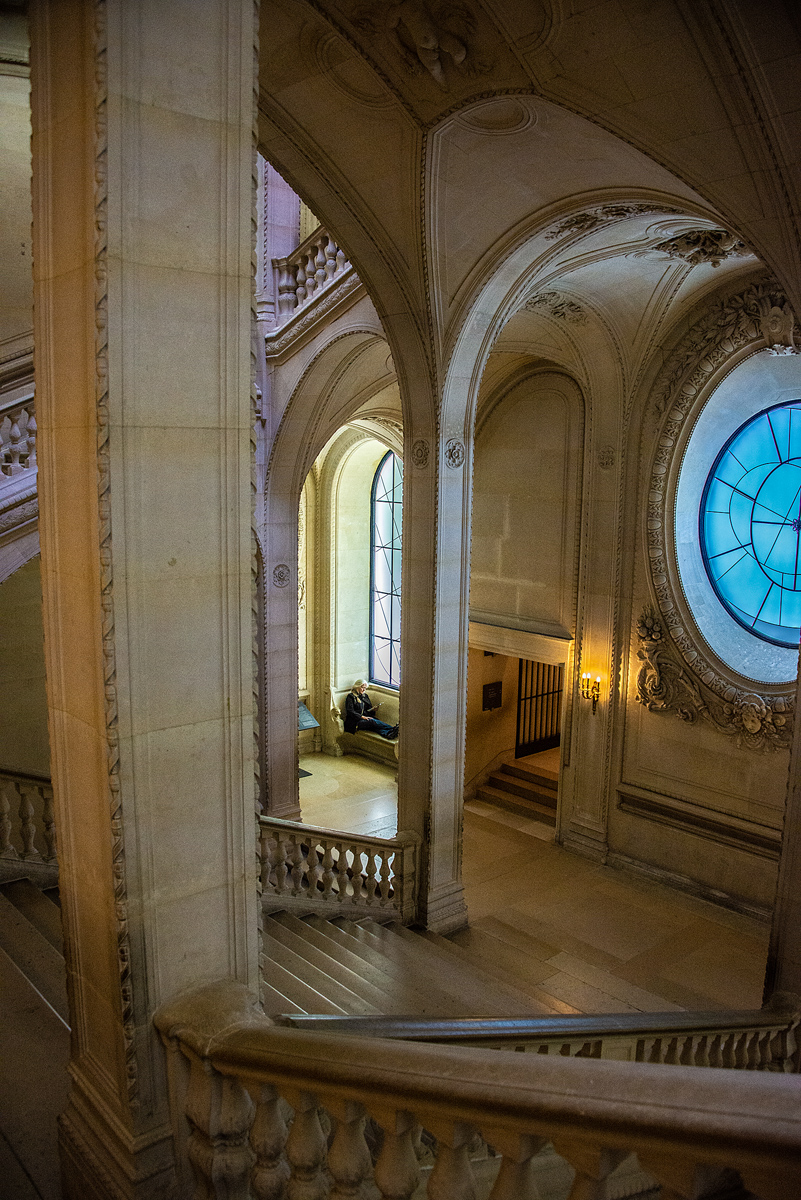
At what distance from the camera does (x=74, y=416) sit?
2.58m

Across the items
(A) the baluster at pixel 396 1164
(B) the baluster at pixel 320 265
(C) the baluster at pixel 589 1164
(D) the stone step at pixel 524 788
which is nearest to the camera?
(C) the baluster at pixel 589 1164

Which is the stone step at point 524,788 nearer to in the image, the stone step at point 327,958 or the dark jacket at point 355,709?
the dark jacket at point 355,709

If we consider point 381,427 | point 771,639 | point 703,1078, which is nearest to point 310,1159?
point 703,1078

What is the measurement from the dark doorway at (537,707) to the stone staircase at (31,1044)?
9526 millimetres

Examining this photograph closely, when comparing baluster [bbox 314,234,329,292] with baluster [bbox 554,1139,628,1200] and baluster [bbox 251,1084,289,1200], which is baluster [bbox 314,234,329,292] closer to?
baluster [bbox 251,1084,289,1200]

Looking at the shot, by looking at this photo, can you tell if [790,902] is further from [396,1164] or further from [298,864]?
[396,1164]

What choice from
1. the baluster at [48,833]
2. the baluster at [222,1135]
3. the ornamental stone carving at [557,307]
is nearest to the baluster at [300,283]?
the ornamental stone carving at [557,307]

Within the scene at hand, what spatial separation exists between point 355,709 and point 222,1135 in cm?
1334

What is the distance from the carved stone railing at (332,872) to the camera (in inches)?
295

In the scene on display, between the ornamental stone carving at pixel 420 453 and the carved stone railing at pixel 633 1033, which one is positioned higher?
the ornamental stone carving at pixel 420 453

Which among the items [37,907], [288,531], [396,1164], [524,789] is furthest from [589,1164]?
[524,789]

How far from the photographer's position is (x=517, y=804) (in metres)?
12.9

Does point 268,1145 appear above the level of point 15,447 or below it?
below

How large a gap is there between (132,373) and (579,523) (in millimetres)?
9124
